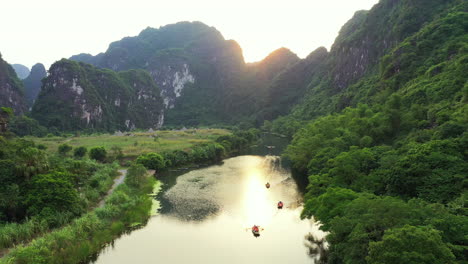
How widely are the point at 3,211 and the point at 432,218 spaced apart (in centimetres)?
4322

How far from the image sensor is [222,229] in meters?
42.6

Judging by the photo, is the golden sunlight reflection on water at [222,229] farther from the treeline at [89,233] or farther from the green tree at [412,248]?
the green tree at [412,248]

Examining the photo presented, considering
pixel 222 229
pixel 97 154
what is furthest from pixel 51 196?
pixel 97 154

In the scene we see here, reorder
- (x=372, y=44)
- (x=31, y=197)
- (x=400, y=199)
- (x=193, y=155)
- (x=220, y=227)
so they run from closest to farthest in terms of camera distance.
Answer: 1. (x=400, y=199)
2. (x=31, y=197)
3. (x=220, y=227)
4. (x=193, y=155)
5. (x=372, y=44)

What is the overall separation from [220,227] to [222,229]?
0.73 meters

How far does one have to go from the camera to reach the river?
34.9 metres

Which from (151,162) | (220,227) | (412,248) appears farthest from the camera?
(151,162)

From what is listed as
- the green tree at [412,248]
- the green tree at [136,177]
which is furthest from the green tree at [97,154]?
the green tree at [412,248]

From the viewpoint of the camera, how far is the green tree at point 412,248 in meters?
18.1

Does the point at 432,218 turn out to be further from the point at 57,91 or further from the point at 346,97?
the point at 57,91

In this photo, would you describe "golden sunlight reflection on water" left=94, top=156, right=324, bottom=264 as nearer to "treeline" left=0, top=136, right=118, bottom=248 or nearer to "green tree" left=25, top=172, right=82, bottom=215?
"treeline" left=0, top=136, right=118, bottom=248

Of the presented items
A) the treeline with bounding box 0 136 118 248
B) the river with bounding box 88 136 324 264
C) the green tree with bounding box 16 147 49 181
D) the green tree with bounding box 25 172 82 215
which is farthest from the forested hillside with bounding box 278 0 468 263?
the green tree with bounding box 16 147 49 181

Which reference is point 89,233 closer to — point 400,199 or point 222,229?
point 222,229

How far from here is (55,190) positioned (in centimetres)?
3769
